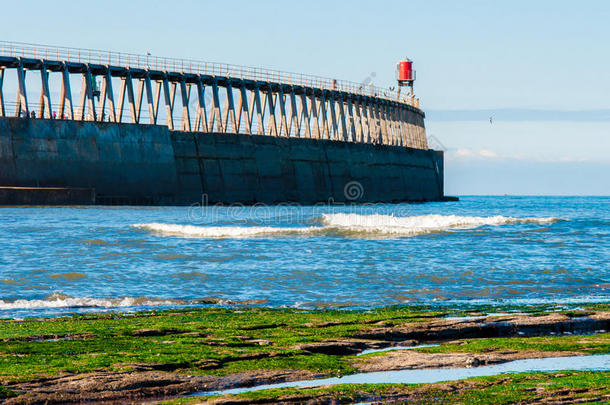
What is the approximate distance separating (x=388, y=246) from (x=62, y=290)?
13740mm

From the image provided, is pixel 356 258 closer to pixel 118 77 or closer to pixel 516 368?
pixel 516 368

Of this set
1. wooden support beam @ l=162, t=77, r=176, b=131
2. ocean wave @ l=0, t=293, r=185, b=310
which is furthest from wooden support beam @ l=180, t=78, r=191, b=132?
ocean wave @ l=0, t=293, r=185, b=310

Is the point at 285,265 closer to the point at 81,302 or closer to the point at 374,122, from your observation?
the point at 81,302

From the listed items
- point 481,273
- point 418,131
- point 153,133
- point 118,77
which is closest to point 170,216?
point 153,133

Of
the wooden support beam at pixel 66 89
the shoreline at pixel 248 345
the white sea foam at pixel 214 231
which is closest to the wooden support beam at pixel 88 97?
the wooden support beam at pixel 66 89

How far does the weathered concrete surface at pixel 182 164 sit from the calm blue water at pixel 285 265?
12787mm

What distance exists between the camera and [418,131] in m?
103

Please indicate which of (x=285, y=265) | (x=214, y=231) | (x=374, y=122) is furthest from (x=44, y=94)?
(x=374, y=122)

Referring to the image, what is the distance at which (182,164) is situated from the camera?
5719 cm

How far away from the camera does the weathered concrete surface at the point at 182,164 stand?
48.6 metres

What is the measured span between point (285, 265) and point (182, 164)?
3706 centimetres

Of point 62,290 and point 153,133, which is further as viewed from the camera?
point 153,133

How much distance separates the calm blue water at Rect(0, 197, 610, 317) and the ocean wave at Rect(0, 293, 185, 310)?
28 millimetres

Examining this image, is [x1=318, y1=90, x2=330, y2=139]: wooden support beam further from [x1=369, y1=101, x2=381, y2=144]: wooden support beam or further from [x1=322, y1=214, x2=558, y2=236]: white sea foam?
[x1=322, y1=214, x2=558, y2=236]: white sea foam
